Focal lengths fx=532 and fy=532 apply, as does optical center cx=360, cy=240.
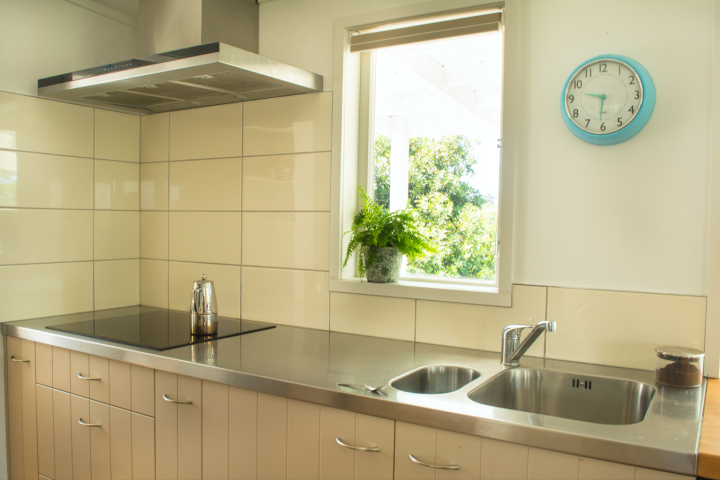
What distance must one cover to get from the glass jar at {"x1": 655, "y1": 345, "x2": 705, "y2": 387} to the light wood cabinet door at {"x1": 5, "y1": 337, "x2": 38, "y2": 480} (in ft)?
6.91

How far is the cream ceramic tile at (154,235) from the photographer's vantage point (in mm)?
2535

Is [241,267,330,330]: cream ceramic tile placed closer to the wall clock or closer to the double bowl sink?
the double bowl sink

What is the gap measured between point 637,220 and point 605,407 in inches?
21.5

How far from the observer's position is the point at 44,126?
2.22 m

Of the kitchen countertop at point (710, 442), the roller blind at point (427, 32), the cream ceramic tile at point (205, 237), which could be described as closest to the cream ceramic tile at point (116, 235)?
the cream ceramic tile at point (205, 237)

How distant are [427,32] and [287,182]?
30.7 inches

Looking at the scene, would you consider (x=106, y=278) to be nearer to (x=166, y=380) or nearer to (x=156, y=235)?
(x=156, y=235)

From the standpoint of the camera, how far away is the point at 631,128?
1.53m

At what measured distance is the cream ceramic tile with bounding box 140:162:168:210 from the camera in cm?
253

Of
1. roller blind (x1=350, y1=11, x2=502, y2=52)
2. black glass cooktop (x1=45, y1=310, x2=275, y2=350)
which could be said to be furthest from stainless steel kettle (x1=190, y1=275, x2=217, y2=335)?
roller blind (x1=350, y1=11, x2=502, y2=52)

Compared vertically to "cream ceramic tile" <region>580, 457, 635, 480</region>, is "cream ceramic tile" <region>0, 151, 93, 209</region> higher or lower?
higher

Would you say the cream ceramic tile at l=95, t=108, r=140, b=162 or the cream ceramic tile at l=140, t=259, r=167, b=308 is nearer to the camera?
the cream ceramic tile at l=95, t=108, r=140, b=162

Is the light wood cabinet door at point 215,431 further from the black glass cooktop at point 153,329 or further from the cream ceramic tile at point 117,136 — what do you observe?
the cream ceramic tile at point 117,136

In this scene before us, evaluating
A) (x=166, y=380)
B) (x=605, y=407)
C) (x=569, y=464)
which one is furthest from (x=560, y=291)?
(x=166, y=380)
